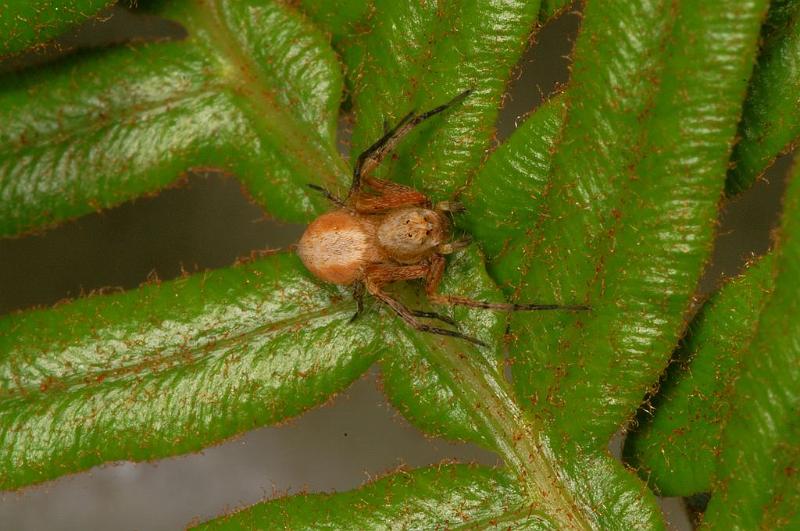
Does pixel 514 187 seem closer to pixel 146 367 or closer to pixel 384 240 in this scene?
pixel 384 240

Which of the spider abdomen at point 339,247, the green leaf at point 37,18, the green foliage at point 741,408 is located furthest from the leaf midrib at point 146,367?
the green foliage at point 741,408

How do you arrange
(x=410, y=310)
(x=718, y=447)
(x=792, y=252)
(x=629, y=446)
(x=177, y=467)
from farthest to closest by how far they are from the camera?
(x=177, y=467) → (x=410, y=310) → (x=629, y=446) → (x=718, y=447) → (x=792, y=252)

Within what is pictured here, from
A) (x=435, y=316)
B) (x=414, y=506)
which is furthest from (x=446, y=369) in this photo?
Result: (x=414, y=506)

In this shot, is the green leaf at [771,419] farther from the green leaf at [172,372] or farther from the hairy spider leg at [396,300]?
the green leaf at [172,372]

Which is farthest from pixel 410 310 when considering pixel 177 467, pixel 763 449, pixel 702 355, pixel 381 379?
pixel 177 467

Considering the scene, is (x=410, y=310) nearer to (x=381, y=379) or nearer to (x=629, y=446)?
(x=381, y=379)

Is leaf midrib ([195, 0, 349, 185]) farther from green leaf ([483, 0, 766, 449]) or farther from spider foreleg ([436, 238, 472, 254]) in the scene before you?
green leaf ([483, 0, 766, 449])
